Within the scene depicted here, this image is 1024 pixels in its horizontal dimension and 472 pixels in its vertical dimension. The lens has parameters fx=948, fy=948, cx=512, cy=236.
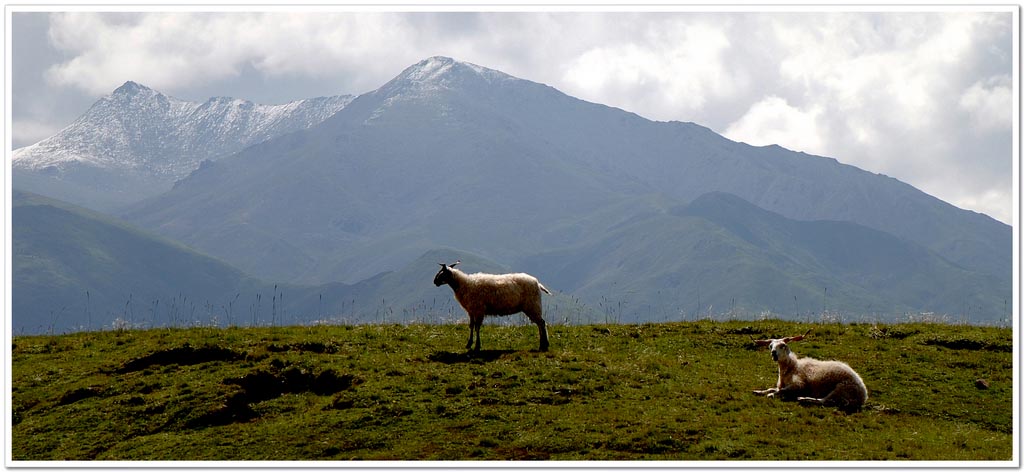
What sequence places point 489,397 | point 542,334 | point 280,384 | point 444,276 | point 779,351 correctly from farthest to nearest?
point 444,276
point 542,334
point 280,384
point 779,351
point 489,397

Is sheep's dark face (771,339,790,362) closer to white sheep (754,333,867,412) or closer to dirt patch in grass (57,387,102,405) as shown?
white sheep (754,333,867,412)

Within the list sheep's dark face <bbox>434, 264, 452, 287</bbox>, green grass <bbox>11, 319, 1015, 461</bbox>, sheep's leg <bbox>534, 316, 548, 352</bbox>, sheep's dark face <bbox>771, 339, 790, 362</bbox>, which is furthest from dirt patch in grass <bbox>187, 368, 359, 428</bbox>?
sheep's dark face <bbox>771, 339, 790, 362</bbox>

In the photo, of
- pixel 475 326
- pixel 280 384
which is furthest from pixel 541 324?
pixel 280 384

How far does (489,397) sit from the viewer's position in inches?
1003

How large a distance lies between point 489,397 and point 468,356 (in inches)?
176

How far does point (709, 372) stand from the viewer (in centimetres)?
2880

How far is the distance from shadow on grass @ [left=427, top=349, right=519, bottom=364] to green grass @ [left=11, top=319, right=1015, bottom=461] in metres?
0.09

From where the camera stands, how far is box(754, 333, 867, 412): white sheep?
25.5 m

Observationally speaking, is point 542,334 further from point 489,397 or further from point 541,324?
point 489,397
